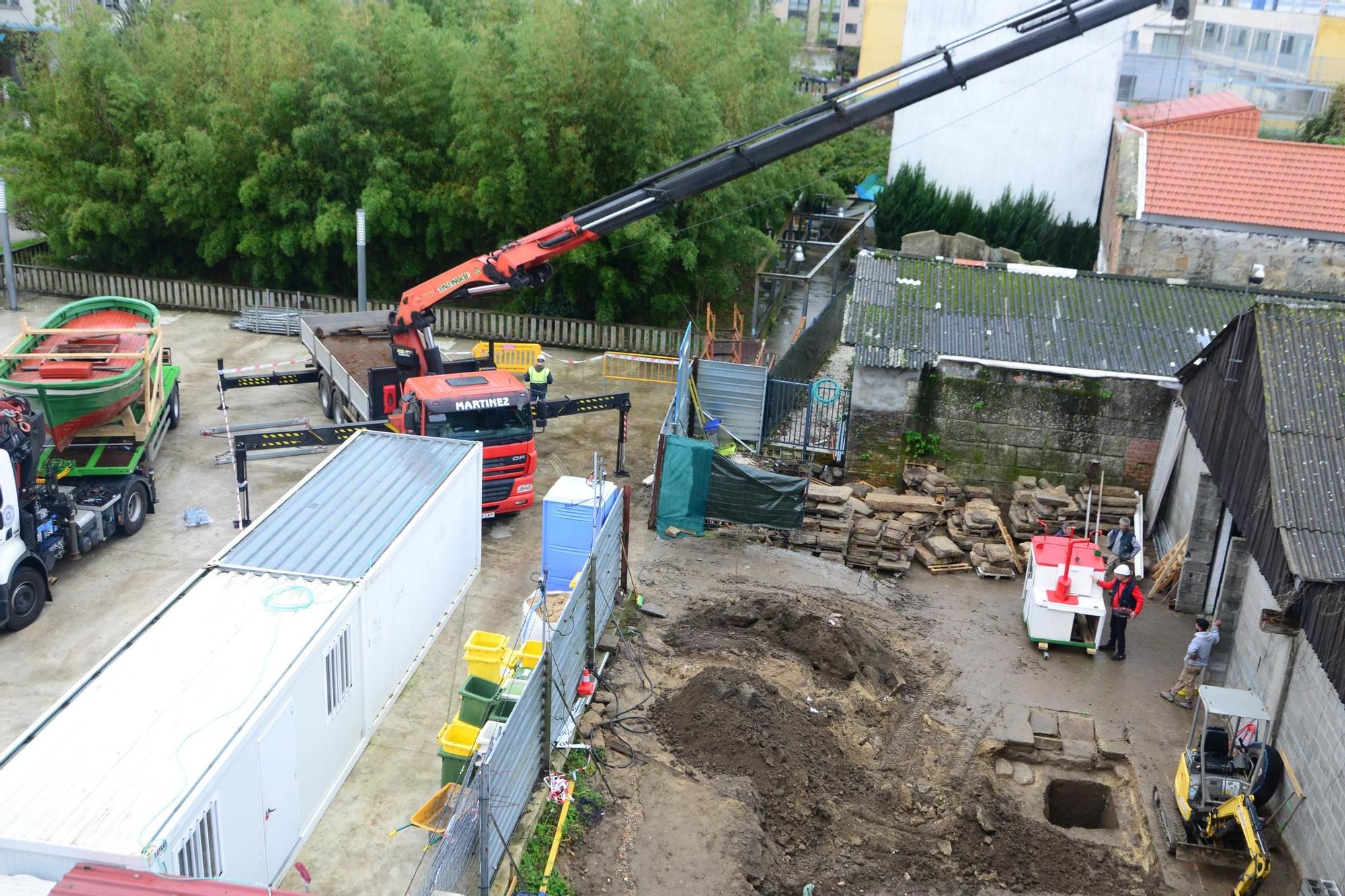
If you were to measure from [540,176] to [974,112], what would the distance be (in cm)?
1536

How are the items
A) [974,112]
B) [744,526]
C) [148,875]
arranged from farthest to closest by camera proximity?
[974,112], [744,526], [148,875]

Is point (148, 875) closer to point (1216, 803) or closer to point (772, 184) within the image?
point (1216, 803)

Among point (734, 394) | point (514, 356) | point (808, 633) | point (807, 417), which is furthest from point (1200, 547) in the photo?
point (514, 356)

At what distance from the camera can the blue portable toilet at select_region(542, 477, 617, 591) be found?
1584 centimetres

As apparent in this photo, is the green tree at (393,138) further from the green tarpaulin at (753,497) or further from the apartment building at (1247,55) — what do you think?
the apartment building at (1247,55)

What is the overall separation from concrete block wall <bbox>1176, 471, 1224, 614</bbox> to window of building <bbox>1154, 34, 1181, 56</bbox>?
104 ft

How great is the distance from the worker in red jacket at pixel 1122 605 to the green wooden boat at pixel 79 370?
590 inches

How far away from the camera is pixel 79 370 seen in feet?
57.5

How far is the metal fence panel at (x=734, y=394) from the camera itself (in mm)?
21828

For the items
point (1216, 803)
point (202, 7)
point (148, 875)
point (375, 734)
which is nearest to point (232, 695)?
point (148, 875)

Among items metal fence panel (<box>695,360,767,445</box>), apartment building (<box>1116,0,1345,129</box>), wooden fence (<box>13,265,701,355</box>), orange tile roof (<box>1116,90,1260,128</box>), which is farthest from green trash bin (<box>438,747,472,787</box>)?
apartment building (<box>1116,0,1345,129</box>)

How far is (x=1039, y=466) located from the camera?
67.5 feet

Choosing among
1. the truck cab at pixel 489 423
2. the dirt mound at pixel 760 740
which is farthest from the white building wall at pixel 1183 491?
the truck cab at pixel 489 423

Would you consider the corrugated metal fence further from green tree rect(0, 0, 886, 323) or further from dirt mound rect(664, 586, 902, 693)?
green tree rect(0, 0, 886, 323)
